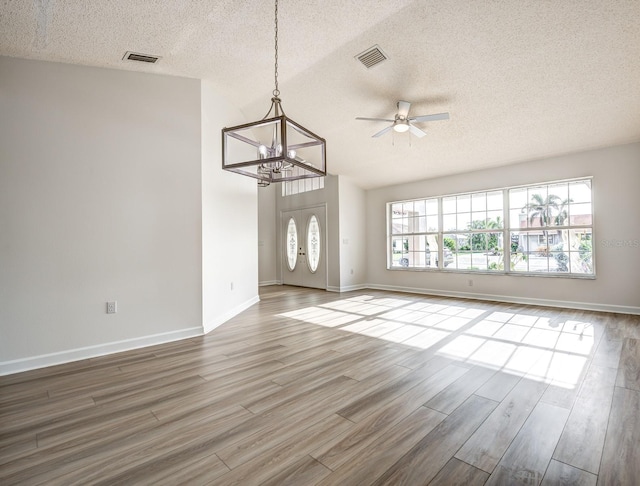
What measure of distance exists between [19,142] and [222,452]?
11.2ft

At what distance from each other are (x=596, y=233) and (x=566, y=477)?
517 centimetres

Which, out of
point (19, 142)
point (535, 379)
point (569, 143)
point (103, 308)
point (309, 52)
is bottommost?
point (535, 379)

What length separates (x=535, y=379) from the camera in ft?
8.57

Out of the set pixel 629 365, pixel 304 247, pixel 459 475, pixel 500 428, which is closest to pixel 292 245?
pixel 304 247

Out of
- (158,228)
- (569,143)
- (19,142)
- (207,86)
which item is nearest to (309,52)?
(207,86)

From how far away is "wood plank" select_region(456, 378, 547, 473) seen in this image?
1.65 m

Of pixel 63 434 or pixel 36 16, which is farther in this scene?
pixel 36 16

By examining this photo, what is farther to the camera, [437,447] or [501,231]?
[501,231]

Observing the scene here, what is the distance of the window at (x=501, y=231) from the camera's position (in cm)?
547

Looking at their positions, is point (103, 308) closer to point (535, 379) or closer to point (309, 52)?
point (309, 52)

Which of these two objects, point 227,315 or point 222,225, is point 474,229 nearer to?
point 222,225

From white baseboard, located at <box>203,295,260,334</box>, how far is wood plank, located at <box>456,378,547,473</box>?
3.32 m

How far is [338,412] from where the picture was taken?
2121 mm

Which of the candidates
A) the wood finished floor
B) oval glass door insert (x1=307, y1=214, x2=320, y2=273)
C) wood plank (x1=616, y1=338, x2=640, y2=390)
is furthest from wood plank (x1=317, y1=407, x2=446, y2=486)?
oval glass door insert (x1=307, y1=214, x2=320, y2=273)
